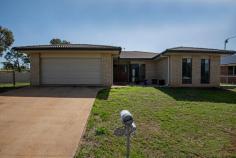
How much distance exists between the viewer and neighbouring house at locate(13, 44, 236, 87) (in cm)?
1683

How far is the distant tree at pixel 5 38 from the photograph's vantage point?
3584cm

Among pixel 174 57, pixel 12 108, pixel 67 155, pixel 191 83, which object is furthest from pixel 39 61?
pixel 67 155

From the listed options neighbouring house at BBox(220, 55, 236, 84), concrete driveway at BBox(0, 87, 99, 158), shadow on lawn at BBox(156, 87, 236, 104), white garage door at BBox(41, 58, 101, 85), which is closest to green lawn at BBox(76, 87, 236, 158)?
concrete driveway at BBox(0, 87, 99, 158)

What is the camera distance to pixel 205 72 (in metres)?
19.0

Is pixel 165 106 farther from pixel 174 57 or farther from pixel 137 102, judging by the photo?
pixel 174 57

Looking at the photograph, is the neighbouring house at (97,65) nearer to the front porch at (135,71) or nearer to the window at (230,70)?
the front porch at (135,71)

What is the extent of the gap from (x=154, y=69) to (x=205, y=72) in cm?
660

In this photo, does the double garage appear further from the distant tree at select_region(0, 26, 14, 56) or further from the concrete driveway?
the distant tree at select_region(0, 26, 14, 56)

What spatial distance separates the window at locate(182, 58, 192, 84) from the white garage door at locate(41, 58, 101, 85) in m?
6.85

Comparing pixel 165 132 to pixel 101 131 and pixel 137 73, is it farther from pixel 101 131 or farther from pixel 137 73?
pixel 137 73

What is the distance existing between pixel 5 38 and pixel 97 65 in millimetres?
25491

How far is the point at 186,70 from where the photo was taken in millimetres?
18688

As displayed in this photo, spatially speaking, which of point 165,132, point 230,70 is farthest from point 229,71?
point 165,132

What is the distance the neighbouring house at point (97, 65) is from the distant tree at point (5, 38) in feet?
72.9
